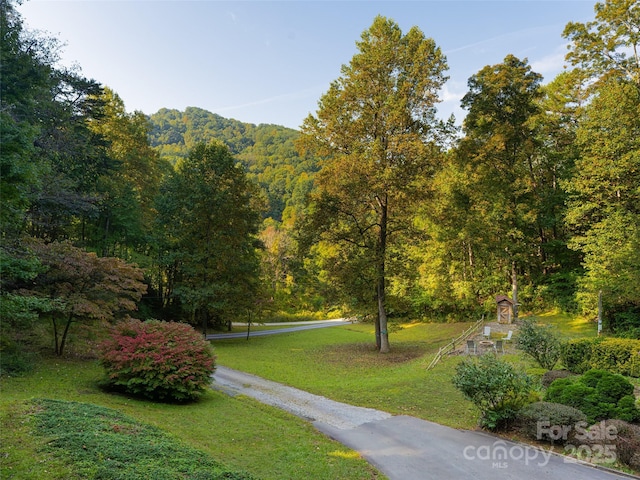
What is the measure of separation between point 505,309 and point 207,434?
2398cm

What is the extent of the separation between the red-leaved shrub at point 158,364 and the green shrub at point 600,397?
10241mm

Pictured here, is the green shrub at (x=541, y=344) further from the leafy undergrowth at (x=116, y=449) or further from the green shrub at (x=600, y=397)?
the leafy undergrowth at (x=116, y=449)

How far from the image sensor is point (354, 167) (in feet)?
65.1

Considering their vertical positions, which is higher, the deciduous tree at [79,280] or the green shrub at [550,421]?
the deciduous tree at [79,280]

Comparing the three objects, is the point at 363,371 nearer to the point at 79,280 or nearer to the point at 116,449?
the point at 79,280

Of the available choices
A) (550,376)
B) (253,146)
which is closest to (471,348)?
(550,376)

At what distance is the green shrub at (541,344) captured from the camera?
14109mm

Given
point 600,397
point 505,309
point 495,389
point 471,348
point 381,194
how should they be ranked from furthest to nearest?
point 505,309 < point 381,194 < point 471,348 < point 600,397 < point 495,389

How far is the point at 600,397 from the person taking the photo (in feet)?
30.3

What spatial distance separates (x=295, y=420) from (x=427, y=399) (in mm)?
4655

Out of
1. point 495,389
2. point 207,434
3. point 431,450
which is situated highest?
point 495,389

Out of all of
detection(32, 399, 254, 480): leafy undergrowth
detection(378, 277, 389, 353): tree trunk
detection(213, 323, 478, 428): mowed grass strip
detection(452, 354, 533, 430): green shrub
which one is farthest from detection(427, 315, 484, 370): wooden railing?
detection(32, 399, 254, 480): leafy undergrowth

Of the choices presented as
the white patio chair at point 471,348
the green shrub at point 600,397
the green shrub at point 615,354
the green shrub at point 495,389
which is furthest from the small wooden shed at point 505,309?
the green shrub at point 495,389

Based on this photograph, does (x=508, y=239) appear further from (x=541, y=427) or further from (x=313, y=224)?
(x=541, y=427)
